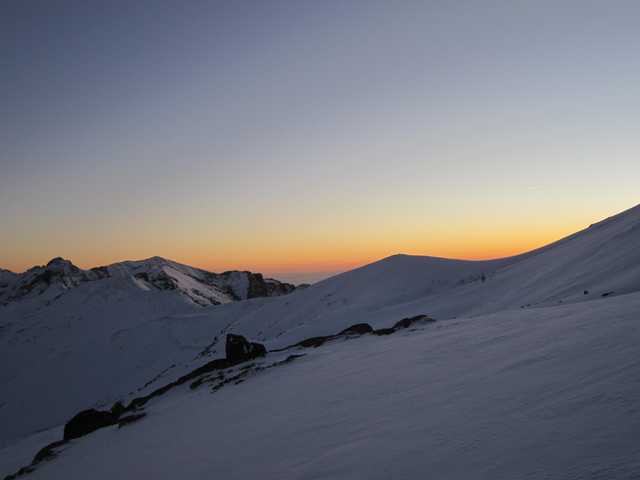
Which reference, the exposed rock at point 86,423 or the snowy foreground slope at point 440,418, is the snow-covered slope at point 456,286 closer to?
the snowy foreground slope at point 440,418

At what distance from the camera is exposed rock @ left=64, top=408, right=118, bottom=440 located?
1335 centimetres

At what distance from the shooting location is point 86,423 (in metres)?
13.6

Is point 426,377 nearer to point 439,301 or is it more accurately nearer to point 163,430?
point 163,430

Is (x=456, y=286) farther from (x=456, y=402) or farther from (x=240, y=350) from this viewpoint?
(x=456, y=402)

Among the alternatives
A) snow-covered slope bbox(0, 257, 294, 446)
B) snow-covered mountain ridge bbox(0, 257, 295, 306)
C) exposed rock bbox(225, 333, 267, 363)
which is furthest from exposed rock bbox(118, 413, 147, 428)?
snow-covered mountain ridge bbox(0, 257, 295, 306)

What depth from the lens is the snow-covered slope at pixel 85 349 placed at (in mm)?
47656

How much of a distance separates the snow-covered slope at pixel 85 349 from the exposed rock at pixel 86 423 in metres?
30.3

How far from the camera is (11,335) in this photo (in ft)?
237

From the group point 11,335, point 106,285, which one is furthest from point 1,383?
point 106,285

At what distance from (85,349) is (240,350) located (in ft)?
185

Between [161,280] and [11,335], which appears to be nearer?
[11,335]

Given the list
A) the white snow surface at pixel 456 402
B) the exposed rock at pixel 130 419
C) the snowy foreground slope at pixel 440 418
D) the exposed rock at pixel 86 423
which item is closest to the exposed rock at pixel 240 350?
the white snow surface at pixel 456 402

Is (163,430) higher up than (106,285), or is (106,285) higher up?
(106,285)

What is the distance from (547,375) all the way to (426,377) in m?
2.17
